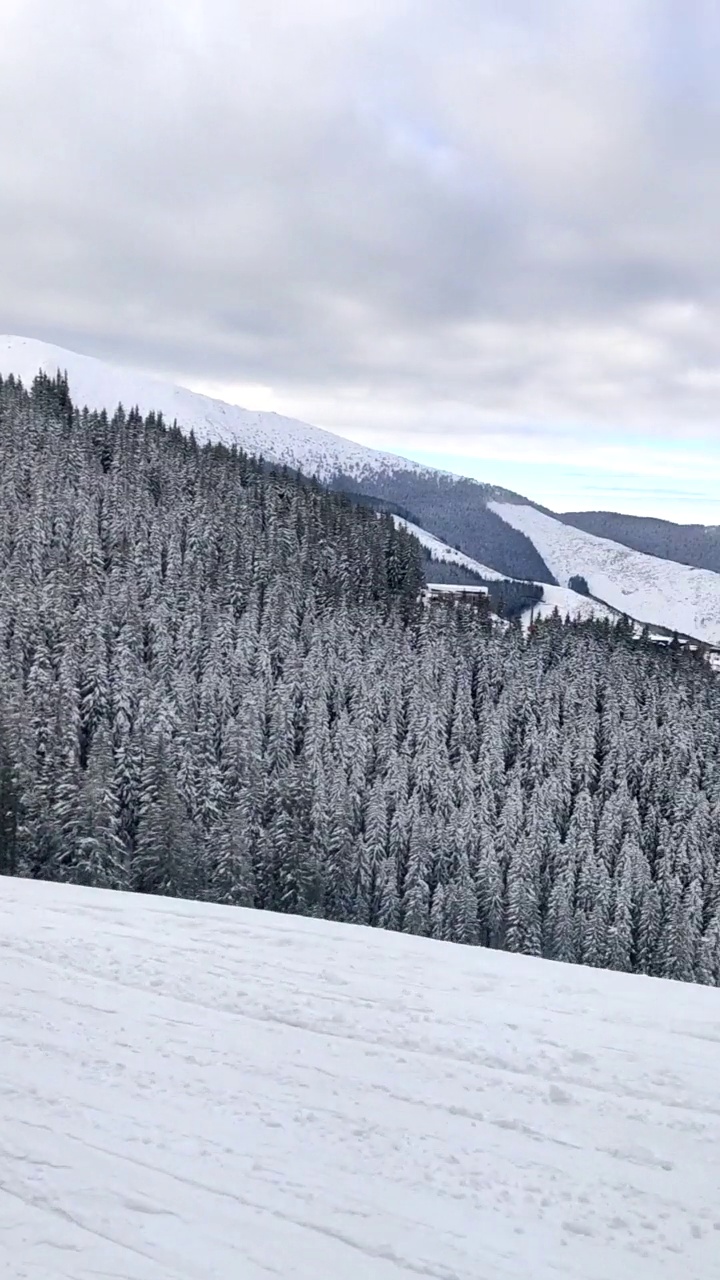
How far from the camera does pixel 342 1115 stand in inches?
367

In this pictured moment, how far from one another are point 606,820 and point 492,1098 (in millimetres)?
56742

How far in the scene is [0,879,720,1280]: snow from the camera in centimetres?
737

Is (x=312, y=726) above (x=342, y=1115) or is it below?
below

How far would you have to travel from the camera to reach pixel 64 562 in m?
84.5

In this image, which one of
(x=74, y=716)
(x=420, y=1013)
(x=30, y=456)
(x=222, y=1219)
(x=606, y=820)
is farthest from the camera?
(x=30, y=456)

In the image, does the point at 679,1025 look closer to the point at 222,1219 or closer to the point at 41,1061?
the point at 222,1219

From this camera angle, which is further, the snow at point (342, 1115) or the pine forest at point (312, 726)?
the pine forest at point (312, 726)

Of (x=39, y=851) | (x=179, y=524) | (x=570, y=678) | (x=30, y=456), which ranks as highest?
(x=30, y=456)

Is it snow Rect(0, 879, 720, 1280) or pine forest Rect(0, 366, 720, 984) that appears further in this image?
pine forest Rect(0, 366, 720, 984)

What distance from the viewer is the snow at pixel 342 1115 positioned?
7367 millimetres

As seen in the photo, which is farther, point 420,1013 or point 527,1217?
point 420,1013

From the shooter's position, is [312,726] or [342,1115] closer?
[342,1115]

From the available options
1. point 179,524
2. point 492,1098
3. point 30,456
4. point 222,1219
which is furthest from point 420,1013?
point 30,456

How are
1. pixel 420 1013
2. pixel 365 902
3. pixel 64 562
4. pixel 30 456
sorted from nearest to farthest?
pixel 420 1013, pixel 365 902, pixel 64 562, pixel 30 456
